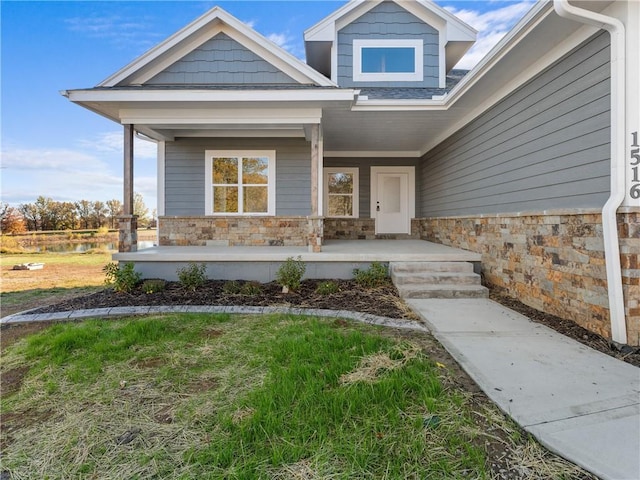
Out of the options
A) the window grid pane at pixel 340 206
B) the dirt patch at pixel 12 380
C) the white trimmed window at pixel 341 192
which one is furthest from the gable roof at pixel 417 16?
the dirt patch at pixel 12 380

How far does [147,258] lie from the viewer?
5.76 m

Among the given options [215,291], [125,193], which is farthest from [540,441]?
[125,193]

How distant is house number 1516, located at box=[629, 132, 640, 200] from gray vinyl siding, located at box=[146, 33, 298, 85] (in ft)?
18.8

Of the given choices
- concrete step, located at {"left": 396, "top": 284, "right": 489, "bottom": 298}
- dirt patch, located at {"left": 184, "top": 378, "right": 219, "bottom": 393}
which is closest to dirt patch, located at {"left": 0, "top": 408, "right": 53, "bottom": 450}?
dirt patch, located at {"left": 184, "top": 378, "right": 219, "bottom": 393}

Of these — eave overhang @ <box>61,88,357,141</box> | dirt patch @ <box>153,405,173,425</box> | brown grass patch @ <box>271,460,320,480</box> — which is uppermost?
eave overhang @ <box>61,88,357,141</box>

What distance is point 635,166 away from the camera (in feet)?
9.70

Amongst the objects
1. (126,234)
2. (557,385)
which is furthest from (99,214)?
(557,385)

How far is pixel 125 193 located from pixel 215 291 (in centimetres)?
265

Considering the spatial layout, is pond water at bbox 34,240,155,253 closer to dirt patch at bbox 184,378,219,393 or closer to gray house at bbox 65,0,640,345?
gray house at bbox 65,0,640,345

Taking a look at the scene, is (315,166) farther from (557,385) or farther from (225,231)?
(557,385)

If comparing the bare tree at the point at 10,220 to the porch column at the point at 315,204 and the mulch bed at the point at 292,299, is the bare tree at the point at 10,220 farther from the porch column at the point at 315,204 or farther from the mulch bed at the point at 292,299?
the porch column at the point at 315,204

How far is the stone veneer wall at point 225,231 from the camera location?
8125 mm

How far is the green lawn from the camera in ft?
5.38

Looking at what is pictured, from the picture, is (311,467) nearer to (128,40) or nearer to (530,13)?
(530,13)
